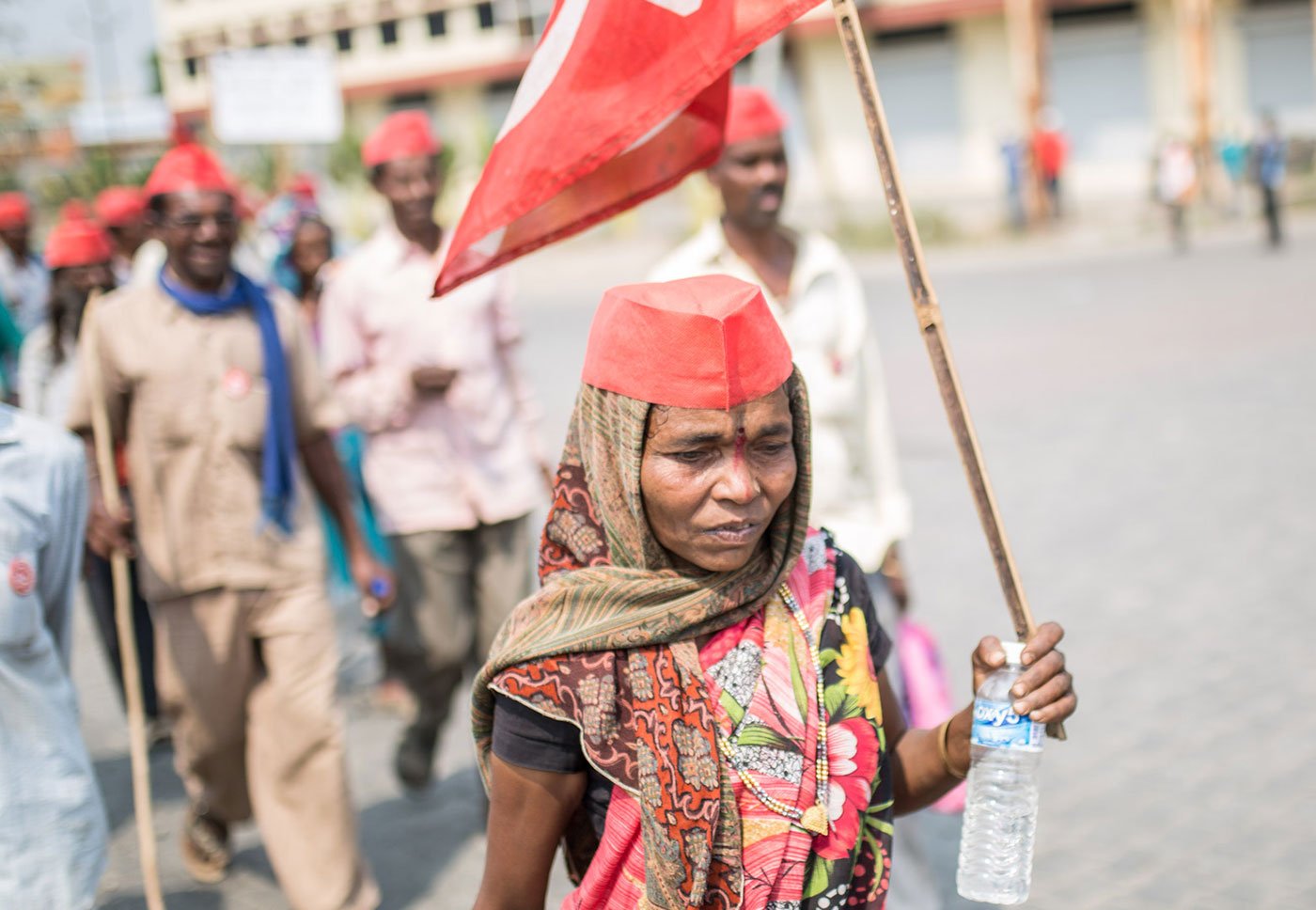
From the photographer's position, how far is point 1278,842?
433 cm

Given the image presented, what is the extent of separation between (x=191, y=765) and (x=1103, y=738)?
10.2 feet

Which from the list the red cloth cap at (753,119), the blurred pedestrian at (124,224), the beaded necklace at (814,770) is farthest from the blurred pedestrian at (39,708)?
the blurred pedestrian at (124,224)

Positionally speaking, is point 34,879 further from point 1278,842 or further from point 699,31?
point 1278,842

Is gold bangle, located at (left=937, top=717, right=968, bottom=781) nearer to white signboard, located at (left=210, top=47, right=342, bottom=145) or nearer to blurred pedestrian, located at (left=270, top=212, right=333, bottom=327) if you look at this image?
blurred pedestrian, located at (left=270, top=212, right=333, bottom=327)

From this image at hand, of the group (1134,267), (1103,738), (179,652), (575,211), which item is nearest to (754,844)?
(575,211)

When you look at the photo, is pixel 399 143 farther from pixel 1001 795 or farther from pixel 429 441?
pixel 1001 795

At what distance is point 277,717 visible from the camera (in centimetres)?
427

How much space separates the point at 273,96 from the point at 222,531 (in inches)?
263

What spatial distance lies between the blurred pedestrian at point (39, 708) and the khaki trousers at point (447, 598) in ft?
6.80

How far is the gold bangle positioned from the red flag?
1.13 metres

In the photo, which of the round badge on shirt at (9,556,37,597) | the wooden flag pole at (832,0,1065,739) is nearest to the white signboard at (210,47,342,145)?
the round badge on shirt at (9,556,37,597)

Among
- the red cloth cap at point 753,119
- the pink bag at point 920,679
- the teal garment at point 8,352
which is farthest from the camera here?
the teal garment at point 8,352

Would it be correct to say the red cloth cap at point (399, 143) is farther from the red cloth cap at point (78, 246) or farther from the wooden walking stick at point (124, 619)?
the red cloth cap at point (78, 246)

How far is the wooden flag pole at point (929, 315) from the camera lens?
220 centimetres
